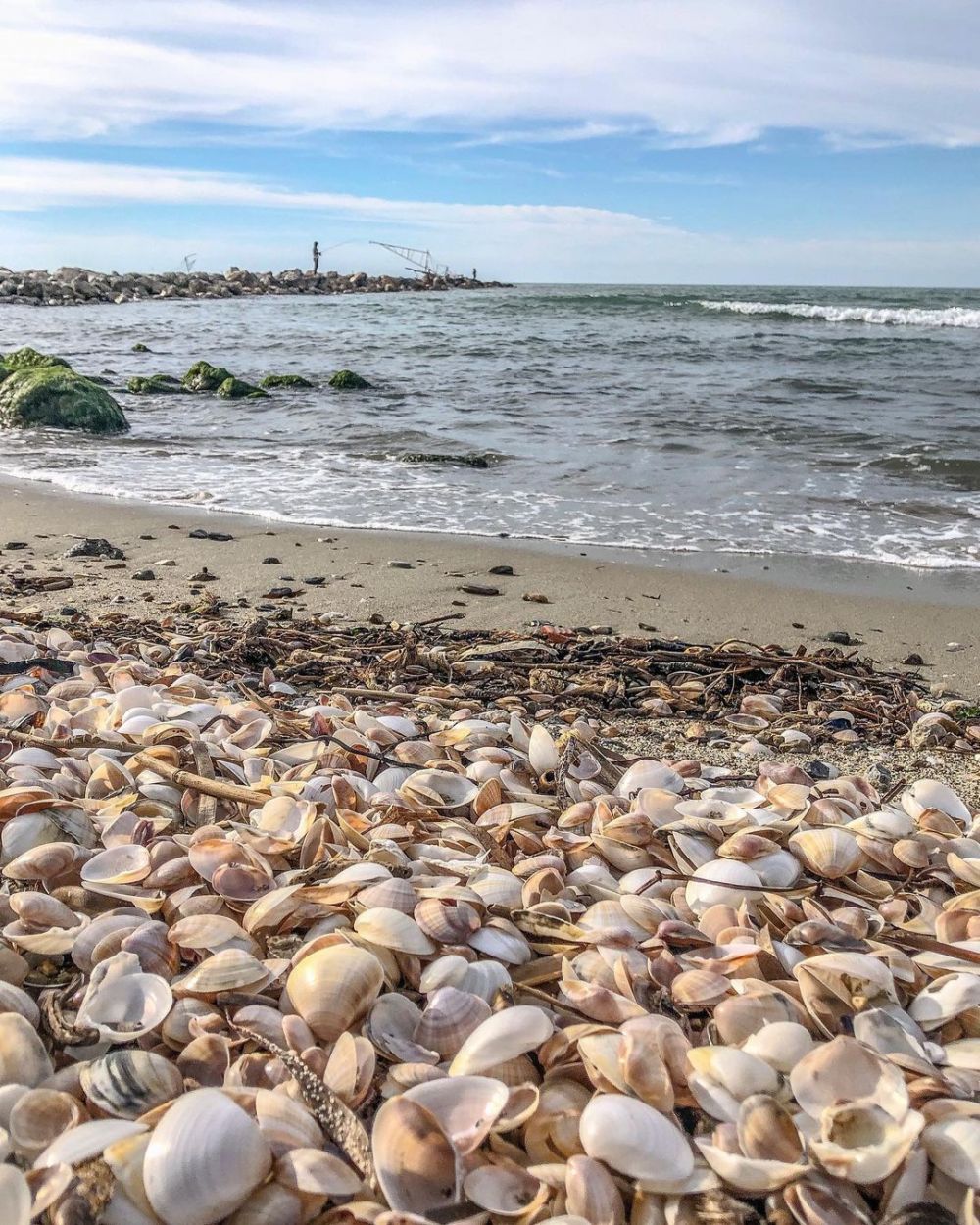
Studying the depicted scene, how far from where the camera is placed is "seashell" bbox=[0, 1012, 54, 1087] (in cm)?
123

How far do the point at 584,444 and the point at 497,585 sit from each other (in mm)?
→ 5201

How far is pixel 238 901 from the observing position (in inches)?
64.3

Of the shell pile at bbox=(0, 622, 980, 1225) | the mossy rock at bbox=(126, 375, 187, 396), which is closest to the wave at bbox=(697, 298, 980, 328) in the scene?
the mossy rock at bbox=(126, 375, 187, 396)

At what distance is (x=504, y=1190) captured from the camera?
1.12m

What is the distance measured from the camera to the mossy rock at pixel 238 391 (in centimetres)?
1404

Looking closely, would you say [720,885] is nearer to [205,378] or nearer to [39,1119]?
Result: [39,1119]

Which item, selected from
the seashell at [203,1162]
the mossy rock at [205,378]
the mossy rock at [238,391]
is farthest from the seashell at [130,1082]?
the mossy rock at [205,378]

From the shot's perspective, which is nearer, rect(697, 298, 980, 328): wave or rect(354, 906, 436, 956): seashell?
rect(354, 906, 436, 956): seashell

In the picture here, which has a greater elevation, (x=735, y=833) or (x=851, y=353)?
(x=851, y=353)

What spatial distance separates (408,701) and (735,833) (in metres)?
1.48

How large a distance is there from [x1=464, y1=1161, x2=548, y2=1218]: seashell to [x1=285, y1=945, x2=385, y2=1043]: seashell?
1.01 ft

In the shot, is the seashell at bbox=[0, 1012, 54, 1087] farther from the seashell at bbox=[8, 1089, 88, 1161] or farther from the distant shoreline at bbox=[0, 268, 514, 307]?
the distant shoreline at bbox=[0, 268, 514, 307]

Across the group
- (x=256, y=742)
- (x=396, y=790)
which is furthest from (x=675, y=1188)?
(x=256, y=742)

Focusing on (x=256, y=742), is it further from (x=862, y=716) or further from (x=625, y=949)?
(x=862, y=716)
